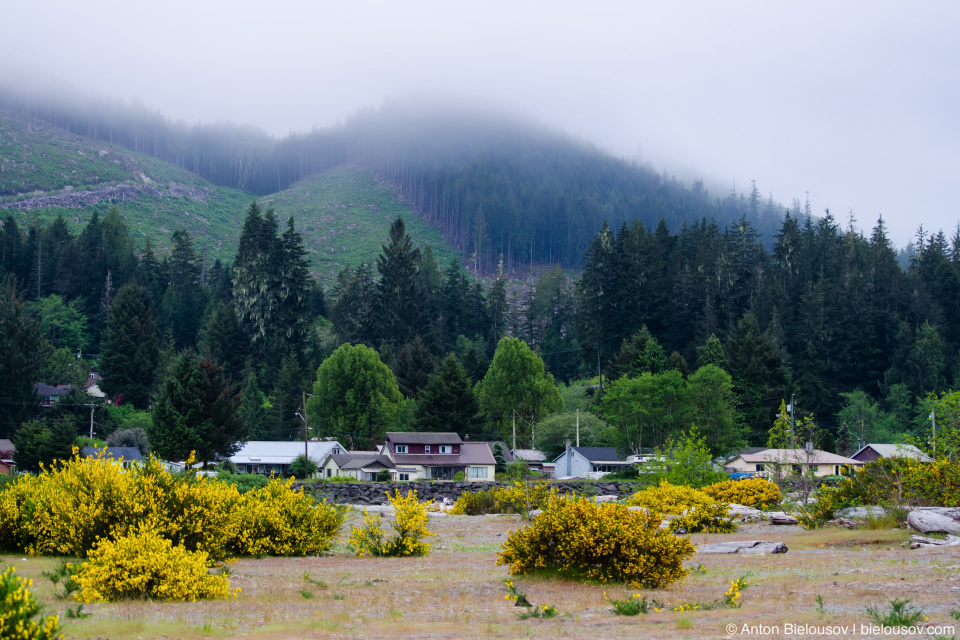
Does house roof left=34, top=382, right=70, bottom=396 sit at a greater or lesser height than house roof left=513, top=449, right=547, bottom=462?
greater

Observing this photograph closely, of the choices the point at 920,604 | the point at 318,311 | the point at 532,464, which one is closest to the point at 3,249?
the point at 318,311

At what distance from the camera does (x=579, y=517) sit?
13227 mm

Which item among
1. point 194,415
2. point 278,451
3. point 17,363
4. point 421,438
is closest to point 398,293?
point 421,438

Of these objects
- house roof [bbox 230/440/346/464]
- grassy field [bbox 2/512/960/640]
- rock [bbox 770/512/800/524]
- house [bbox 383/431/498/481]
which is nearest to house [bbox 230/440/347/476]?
house roof [bbox 230/440/346/464]

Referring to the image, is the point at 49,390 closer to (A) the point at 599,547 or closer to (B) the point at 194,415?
(B) the point at 194,415

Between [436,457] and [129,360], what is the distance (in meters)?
38.0

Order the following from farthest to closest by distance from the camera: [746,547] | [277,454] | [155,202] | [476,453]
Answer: [155,202], [476,453], [277,454], [746,547]

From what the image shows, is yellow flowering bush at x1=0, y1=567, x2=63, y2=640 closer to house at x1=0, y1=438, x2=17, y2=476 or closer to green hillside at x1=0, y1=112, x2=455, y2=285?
house at x1=0, y1=438, x2=17, y2=476

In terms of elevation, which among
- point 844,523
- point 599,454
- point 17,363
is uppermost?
point 17,363

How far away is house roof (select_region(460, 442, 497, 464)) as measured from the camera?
6531cm

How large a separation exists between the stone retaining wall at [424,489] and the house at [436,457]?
352cm

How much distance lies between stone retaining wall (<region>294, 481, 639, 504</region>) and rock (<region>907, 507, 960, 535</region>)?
103 ft

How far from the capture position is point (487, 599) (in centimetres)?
1152

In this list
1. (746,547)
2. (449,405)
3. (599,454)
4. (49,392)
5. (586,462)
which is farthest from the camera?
(49,392)
